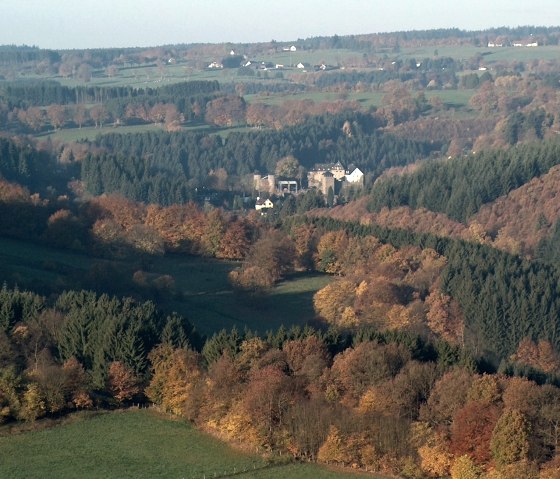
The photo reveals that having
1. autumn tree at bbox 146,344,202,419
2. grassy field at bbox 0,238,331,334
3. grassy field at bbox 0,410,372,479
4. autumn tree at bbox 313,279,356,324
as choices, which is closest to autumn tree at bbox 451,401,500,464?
grassy field at bbox 0,410,372,479

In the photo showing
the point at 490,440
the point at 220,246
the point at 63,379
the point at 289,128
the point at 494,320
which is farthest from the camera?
the point at 289,128

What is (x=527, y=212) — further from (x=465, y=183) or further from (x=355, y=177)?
(x=355, y=177)

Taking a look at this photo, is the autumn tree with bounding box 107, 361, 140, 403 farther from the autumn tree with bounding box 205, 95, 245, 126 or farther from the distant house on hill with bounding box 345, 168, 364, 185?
the autumn tree with bounding box 205, 95, 245, 126

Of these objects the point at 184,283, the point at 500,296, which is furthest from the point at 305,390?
the point at 184,283

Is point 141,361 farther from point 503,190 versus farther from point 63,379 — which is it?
point 503,190

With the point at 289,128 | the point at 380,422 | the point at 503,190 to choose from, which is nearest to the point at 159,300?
the point at 380,422
